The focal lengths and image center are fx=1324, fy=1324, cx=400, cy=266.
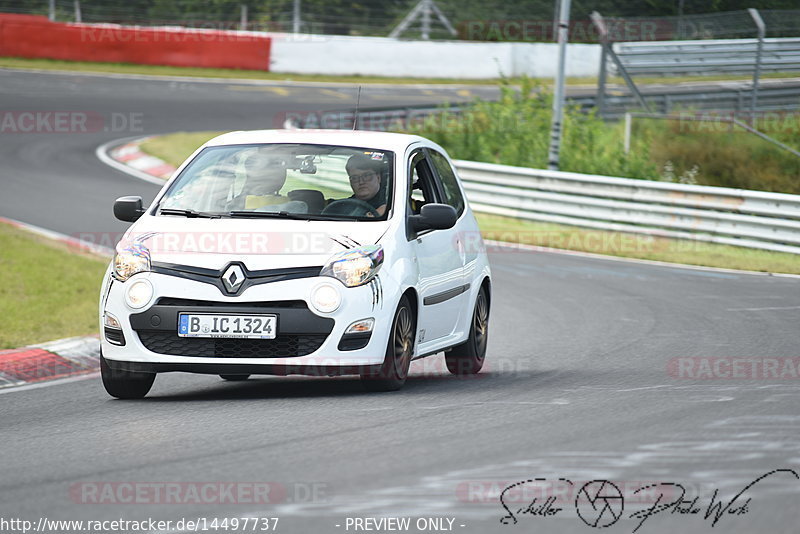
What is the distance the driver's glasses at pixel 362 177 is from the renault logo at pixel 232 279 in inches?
53.4

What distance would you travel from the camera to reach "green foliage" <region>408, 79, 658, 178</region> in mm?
25141

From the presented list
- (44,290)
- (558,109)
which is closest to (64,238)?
(44,290)

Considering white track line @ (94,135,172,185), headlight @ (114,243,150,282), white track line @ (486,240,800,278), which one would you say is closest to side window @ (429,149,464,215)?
Answer: headlight @ (114,243,150,282)

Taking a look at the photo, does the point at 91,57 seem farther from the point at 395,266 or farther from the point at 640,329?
the point at 395,266

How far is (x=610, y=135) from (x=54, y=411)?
22.6 meters

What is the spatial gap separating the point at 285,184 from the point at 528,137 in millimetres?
20996

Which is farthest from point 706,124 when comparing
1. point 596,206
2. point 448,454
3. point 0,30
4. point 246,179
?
point 0,30

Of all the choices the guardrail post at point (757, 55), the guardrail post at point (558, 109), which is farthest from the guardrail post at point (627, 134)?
the guardrail post at point (757, 55)

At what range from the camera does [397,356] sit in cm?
Answer: 798

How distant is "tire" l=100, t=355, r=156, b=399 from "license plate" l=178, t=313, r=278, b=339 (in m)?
0.68

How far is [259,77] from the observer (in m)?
42.9

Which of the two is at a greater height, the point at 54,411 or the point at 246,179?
the point at 246,179

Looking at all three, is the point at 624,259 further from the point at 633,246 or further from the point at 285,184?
the point at 285,184

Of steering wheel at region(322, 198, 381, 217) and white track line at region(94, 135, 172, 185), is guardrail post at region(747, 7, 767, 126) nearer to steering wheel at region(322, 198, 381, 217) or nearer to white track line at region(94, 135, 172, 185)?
white track line at region(94, 135, 172, 185)
